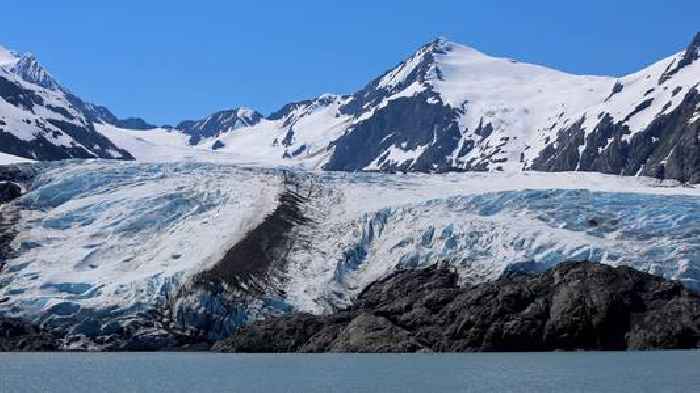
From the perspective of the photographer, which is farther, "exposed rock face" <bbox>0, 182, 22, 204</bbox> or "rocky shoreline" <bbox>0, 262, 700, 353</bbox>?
"exposed rock face" <bbox>0, 182, 22, 204</bbox>

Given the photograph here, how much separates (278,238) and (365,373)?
4031 centimetres

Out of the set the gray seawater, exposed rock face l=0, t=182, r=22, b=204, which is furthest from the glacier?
the gray seawater

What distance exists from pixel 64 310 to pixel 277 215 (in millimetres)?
22792

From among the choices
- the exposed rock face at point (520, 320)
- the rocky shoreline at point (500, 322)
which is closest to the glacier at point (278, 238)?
the rocky shoreline at point (500, 322)

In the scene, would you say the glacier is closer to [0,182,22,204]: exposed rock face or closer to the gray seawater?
[0,182,22,204]: exposed rock face

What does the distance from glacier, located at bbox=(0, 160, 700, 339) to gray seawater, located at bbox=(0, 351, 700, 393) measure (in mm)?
13494

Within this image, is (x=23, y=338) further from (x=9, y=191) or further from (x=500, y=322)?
(x=500, y=322)

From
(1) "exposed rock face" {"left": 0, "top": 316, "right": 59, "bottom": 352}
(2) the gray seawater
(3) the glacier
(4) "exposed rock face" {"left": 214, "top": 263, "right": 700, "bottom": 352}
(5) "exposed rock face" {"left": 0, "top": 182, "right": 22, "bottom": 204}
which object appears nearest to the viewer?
(2) the gray seawater

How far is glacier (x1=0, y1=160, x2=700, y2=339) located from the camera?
80812 mm

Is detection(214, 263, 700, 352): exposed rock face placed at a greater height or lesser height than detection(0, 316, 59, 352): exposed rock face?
greater

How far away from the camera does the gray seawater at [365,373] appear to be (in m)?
45.0

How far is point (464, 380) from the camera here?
4738cm

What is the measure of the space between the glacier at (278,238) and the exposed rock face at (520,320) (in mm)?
4383

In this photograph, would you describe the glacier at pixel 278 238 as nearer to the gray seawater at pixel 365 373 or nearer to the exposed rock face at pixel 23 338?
the exposed rock face at pixel 23 338
